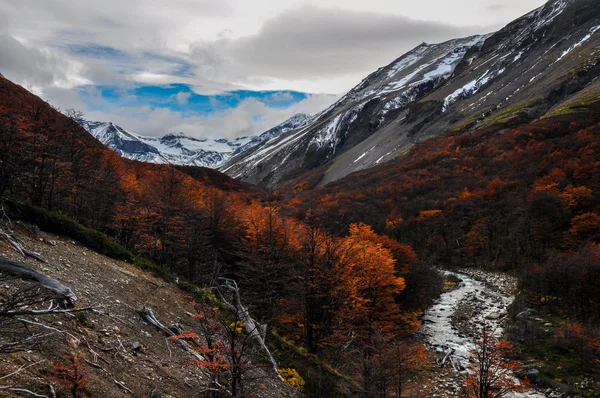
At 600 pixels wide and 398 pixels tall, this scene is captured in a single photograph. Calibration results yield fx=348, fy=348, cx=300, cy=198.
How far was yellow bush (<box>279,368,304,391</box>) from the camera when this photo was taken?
14.9m

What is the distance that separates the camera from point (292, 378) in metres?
15.2

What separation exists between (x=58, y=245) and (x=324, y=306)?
1420cm

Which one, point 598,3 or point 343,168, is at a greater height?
point 598,3

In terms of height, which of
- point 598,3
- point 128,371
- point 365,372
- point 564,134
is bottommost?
point 365,372

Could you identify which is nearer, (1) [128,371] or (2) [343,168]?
(1) [128,371]

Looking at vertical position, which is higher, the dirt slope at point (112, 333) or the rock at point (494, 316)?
the dirt slope at point (112, 333)

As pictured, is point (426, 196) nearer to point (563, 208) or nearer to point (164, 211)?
point (563, 208)

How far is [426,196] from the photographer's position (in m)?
77.8

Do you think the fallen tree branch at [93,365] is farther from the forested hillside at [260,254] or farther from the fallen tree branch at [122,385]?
the forested hillside at [260,254]

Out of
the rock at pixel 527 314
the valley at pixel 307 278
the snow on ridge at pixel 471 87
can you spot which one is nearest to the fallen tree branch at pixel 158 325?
the valley at pixel 307 278

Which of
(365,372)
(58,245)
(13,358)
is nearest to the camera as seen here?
(13,358)

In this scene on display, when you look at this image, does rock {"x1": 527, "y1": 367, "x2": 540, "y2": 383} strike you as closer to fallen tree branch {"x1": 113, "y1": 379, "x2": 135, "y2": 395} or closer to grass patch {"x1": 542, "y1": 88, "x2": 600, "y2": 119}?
fallen tree branch {"x1": 113, "y1": 379, "x2": 135, "y2": 395}

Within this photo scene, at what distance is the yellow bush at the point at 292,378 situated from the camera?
48.9 ft

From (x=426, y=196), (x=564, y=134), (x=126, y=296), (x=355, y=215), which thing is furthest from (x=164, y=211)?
(x=564, y=134)
